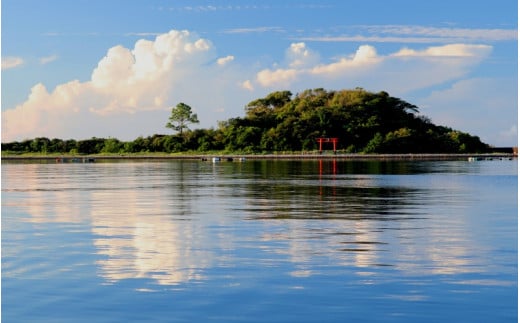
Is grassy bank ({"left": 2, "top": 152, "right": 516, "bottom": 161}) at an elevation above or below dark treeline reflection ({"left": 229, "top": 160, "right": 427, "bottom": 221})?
above

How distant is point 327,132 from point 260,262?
12017cm

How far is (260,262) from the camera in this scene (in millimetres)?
16219

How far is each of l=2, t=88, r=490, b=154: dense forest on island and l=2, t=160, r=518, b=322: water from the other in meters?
104

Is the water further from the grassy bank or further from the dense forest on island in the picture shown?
the dense forest on island

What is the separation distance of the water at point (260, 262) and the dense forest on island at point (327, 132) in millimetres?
103807

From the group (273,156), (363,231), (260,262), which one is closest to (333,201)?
(363,231)

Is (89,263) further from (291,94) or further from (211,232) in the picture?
(291,94)

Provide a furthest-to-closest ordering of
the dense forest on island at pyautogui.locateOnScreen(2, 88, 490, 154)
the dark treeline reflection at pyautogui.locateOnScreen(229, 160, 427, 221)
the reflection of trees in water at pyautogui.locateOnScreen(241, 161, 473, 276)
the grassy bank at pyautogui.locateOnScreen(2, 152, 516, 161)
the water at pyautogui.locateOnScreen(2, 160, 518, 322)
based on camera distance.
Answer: the dense forest on island at pyautogui.locateOnScreen(2, 88, 490, 154)
the grassy bank at pyautogui.locateOnScreen(2, 152, 516, 161)
the dark treeline reflection at pyautogui.locateOnScreen(229, 160, 427, 221)
the reflection of trees in water at pyautogui.locateOnScreen(241, 161, 473, 276)
the water at pyautogui.locateOnScreen(2, 160, 518, 322)

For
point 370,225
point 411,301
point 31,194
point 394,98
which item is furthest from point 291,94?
point 411,301

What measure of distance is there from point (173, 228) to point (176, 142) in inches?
4582

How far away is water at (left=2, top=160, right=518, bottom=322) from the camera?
40.0ft

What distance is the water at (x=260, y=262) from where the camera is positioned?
12195mm

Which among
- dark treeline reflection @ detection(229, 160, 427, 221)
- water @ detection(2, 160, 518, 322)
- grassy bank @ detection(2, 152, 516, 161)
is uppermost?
grassy bank @ detection(2, 152, 516, 161)

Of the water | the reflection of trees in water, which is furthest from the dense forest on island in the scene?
the water
